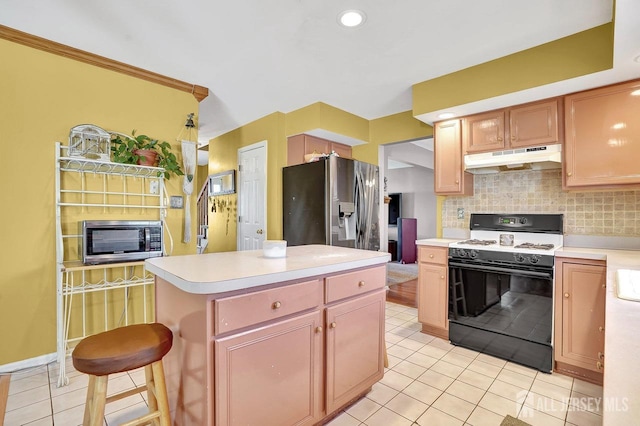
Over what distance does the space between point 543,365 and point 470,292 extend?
684 mm

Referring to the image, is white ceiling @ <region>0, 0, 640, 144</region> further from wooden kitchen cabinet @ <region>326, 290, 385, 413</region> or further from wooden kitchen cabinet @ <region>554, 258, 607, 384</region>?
wooden kitchen cabinet @ <region>326, 290, 385, 413</region>

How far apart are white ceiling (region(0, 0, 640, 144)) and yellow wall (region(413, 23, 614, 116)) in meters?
0.07

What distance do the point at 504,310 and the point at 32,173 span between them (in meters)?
3.87

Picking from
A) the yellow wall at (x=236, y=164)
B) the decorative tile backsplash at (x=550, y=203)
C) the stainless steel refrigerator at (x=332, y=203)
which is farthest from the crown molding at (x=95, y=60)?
the decorative tile backsplash at (x=550, y=203)

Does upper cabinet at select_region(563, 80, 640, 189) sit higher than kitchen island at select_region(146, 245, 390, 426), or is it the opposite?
upper cabinet at select_region(563, 80, 640, 189)

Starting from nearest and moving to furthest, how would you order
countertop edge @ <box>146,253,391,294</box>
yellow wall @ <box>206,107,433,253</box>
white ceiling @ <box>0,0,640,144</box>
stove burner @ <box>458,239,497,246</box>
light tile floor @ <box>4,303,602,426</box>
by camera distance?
countertop edge @ <box>146,253,391,294</box> → light tile floor @ <box>4,303,602,426</box> → white ceiling @ <box>0,0,640,144</box> → stove burner @ <box>458,239,497,246</box> → yellow wall @ <box>206,107,433,253</box>

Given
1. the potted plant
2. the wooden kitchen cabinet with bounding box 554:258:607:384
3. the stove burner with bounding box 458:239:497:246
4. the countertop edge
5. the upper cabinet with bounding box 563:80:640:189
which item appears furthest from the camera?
the stove burner with bounding box 458:239:497:246

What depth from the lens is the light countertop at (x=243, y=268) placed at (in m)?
1.15

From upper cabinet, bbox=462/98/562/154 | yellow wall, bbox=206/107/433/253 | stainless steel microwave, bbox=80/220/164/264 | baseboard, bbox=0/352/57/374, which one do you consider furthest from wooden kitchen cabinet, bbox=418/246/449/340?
baseboard, bbox=0/352/57/374

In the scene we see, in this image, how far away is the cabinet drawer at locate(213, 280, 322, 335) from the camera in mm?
1163

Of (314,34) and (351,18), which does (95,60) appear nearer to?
(314,34)

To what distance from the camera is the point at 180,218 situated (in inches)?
122

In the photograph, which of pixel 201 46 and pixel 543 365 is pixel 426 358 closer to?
pixel 543 365

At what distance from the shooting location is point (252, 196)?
4.24 meters
